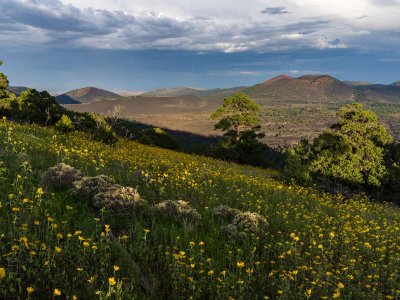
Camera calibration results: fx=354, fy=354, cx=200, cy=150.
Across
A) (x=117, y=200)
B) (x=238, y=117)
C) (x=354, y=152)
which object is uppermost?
(x=238, y=117)

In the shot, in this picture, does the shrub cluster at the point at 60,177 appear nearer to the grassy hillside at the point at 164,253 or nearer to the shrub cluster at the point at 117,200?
the grassy hillside at the point at 164,253

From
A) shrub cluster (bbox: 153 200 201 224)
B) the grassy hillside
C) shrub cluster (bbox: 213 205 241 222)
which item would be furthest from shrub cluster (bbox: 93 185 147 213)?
shrub cluster (bbox: 213 205 241 222)

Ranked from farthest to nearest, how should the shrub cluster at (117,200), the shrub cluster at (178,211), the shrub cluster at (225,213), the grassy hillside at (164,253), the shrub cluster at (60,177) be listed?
the shrub cluster at (225,213) < the shrub cluster at (60,177) < the shrub cluster at (178,211) < the shrub cluster at (117,200) < the grassy hillside at (164,253)

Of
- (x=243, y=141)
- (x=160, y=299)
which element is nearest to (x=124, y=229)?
(x=160, y=299)

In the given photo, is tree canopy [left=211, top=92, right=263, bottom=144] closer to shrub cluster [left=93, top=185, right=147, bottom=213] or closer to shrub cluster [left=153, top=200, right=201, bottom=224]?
shrub cluster [left=153, top=200, right=201, bottom=224]

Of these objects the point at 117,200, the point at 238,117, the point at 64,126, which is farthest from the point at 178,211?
the point at 238,117

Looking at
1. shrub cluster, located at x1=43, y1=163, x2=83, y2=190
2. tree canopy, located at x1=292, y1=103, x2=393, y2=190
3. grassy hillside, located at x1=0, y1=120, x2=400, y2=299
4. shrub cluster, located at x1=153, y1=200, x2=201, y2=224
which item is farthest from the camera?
tree canopy, located at x1=292, y1=103, x2=393, y2=190

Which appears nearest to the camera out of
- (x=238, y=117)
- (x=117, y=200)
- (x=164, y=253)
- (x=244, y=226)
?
(x=164, y=253)

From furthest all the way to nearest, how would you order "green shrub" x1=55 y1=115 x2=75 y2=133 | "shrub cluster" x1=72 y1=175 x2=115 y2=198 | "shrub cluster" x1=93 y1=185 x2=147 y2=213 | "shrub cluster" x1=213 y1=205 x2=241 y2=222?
"green shrub" x1=55 y1=115 x2=75 y2=133 → "shrub cluster" x1=213 y1=205 x2=241 y2=222 → "shrub cluster" x1=72 y1=175 x2=115 y2=198 → "shrub cluster" x1=93 y1=185 x2=147 y2=213

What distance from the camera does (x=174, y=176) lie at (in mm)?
11883

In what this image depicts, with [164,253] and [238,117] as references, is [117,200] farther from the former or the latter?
[238,117]

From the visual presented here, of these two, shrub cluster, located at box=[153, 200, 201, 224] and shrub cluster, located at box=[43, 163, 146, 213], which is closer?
shrub cluster, located at box=[43, 163, 146, 213]

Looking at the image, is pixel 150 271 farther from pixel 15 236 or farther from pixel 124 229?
pixel 15 236

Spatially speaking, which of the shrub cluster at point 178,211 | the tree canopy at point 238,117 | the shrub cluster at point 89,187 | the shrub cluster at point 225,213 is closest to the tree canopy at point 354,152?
the shrub cluster at point 225,213
